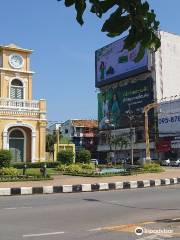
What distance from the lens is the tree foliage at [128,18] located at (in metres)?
2.48

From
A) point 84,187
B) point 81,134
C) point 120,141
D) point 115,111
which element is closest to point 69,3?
point 84,187

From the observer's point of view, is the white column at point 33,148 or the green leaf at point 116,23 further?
the white column at point 33,148

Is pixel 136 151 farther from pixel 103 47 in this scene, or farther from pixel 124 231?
pixel 124 231

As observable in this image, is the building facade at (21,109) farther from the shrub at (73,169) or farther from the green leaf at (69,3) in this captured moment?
the green leaf at (69,3)

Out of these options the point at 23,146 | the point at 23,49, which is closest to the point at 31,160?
the point at 23,146

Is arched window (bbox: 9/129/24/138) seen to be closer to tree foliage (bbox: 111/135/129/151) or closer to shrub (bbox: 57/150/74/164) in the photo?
shrub (bbox: 57/150/74/164)

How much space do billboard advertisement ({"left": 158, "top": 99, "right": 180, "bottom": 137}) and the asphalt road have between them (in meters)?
56.4

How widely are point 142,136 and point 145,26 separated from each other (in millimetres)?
78237

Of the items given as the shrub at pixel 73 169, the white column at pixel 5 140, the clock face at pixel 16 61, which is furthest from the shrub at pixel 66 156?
the clock face at pixel 16 61

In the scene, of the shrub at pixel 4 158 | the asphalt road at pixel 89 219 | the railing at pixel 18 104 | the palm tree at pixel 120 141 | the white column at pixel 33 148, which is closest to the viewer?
the asphalt road at pixel 89 219

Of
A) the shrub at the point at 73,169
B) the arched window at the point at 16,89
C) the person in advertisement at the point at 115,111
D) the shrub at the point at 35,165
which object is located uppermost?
the person in advertisement at the point at 115,111

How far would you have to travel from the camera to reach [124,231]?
24.9 feet

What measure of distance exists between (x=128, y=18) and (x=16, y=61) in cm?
2772

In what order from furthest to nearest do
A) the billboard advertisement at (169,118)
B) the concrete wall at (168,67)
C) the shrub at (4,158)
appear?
the concrete wall at (168,67) < the billboard advertisement at (169,118) < the shrub at (4,158)
